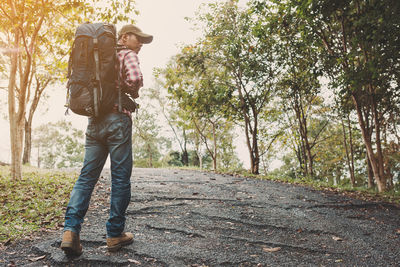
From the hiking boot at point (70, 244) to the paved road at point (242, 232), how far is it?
10cm

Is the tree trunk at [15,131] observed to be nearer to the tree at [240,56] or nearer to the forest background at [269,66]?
the forest background at [269,66]

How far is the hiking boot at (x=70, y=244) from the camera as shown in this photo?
268 centimetres

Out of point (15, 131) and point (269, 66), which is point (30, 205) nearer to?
point (15, 131)

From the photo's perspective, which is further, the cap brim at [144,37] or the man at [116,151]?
the cap brim at [144,37]

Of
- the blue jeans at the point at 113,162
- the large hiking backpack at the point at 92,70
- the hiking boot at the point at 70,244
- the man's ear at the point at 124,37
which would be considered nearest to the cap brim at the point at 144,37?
the man's ear at the point at 124,37

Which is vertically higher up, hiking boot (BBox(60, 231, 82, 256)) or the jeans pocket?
the jeans pocket

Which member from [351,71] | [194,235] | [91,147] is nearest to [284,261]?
[194,235]

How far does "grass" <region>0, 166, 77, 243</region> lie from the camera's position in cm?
399

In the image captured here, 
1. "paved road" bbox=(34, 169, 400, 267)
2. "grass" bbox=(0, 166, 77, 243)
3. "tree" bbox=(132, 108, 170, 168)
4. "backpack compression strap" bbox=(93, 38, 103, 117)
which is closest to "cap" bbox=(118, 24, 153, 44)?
"backpack compression strap" bbox=(93, 38, 103, 117)

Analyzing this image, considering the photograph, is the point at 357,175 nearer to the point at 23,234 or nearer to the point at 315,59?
the point at 315,59

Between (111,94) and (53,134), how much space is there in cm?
4465

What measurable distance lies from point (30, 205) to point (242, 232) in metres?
3.97

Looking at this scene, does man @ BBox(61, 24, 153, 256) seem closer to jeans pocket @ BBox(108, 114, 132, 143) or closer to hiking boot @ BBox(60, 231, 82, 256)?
jeans pocket @ BBox(108, 114, 132, 143)

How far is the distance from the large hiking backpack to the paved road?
152 cm
